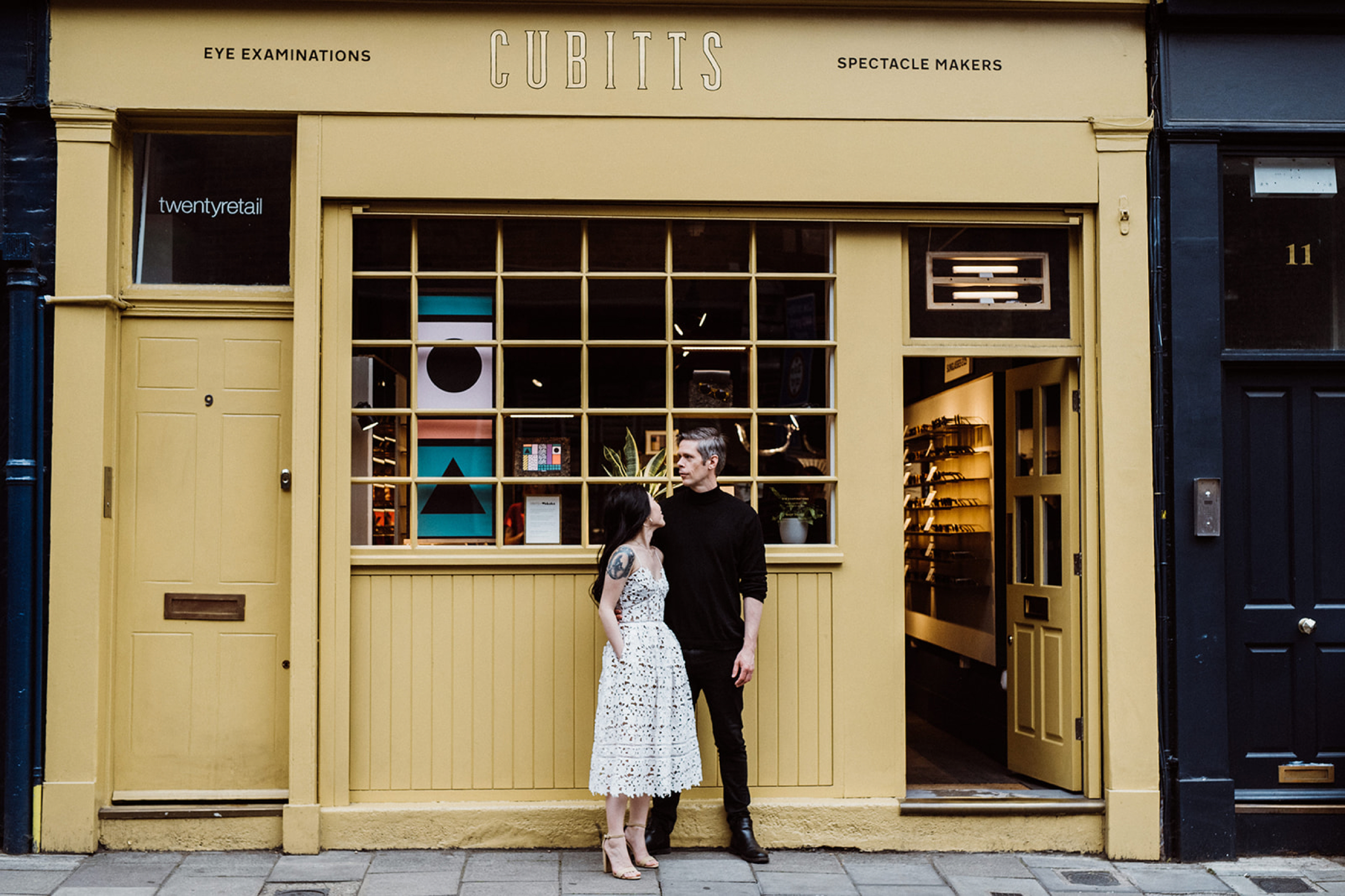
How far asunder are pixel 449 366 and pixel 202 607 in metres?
1.89

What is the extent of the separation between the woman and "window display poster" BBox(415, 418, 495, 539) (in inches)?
41.2

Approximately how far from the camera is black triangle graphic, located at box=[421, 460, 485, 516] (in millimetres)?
6180

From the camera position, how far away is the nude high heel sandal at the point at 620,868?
539 centimetres

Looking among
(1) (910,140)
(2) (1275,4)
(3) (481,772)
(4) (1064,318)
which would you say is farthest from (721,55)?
(3) (481,772)

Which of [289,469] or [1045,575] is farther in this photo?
[1045,575]

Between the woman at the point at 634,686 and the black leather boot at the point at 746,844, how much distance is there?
0.48 meters

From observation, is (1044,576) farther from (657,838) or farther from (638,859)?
(638,859)

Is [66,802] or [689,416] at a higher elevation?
[689,416]

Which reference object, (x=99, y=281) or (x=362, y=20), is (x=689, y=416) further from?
(x=99, y=281)

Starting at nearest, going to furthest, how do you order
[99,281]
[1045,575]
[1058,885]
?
[1058,885]
[99,281]
[1045,575]

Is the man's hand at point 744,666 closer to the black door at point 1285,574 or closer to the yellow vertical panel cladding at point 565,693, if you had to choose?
the yellow vertical panel cladding at point 565,693

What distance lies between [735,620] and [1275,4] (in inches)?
177

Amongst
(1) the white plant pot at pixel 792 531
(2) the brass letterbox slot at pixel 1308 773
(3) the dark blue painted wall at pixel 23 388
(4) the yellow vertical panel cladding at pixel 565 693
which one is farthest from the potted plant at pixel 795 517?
(3) the dark blue painted wall at pixel 23 388

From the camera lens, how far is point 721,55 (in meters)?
6.09
